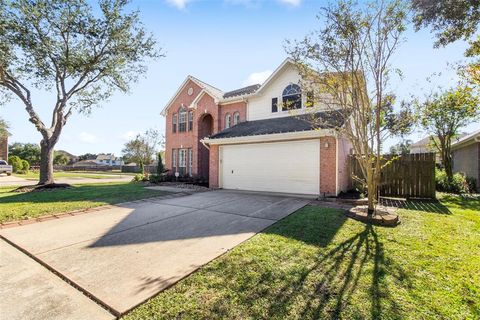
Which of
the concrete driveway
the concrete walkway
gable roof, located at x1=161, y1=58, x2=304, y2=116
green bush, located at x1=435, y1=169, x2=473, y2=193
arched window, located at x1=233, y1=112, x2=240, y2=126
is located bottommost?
the concrete walkway

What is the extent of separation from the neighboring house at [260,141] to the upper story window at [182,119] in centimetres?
9

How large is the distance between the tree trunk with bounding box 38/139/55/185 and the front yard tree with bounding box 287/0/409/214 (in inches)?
623

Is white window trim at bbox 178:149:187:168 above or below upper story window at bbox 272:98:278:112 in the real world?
below

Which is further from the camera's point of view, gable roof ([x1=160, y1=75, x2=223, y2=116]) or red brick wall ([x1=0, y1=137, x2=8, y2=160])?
red brick wall ([x1=0, y1=137, x2=8, y2=160])

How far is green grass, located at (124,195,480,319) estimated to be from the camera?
2549 mm

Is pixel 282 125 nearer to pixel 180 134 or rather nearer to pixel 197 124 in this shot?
pixel 197 124

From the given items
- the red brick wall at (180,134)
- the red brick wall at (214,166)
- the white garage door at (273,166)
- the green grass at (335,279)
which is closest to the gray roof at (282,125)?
the white garage door at (273,166)

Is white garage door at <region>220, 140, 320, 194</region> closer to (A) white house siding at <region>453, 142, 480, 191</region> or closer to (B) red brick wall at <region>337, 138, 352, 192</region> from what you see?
(B) red brick wall at <region>337, 138, 352, 192</region>

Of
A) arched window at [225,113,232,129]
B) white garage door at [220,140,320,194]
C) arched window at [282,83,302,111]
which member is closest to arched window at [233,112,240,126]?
arched window at [225,113,232,129]

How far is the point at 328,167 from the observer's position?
983 cm

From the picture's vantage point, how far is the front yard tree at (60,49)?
1194cm

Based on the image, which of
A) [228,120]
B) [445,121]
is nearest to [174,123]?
[228,120]

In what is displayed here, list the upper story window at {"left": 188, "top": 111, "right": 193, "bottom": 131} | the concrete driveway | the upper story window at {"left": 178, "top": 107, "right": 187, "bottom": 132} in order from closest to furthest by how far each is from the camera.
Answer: the concrete driveway, the upper story window at {"left": 188, "top": 111, "right": 193, "bottom": 131}, the upper story window at {"left": 178, "top": 107, "right": 187, "bottom": 132}

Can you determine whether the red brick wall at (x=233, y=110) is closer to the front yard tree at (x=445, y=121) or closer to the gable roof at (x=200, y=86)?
the gable roof at (x=200, y=86)
